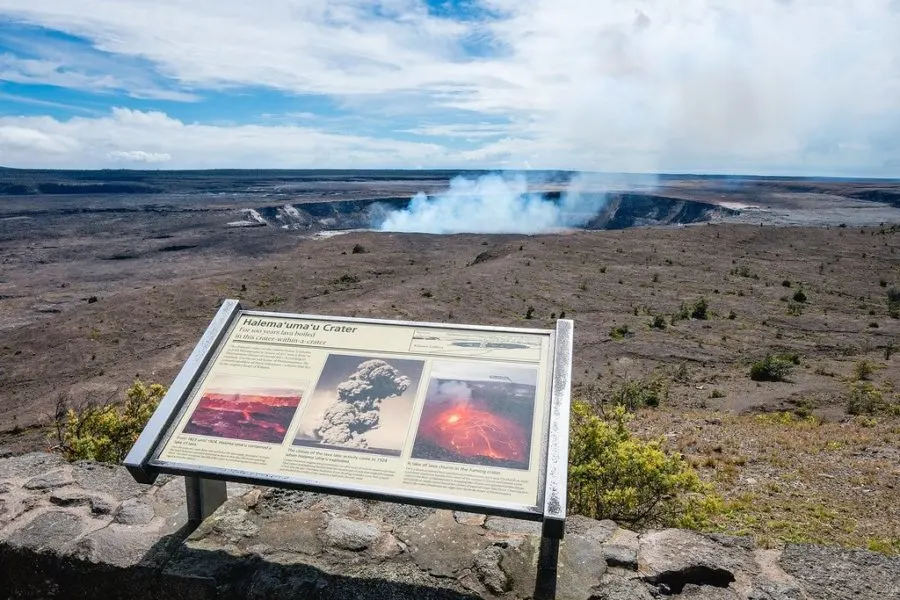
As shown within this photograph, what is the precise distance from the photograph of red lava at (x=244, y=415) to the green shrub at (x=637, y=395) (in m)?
10.1

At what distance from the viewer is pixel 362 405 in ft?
11.7

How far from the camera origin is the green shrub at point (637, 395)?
13.3m

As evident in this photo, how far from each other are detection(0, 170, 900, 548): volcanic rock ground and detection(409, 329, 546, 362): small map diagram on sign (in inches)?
143

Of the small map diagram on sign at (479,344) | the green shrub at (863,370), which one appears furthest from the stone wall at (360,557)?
the green shrub at (863,370)

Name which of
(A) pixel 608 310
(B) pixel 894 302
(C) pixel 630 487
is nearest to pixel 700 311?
(A) pixel 608 310

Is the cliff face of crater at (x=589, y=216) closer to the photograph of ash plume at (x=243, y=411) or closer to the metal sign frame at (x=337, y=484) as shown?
the metal sign frame at (x=337, y=484)

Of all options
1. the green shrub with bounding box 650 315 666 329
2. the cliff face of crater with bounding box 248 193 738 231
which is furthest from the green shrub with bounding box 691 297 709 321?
the cliff face of crater with bounding box 248 193 738 231

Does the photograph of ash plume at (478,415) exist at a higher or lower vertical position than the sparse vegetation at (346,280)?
higher

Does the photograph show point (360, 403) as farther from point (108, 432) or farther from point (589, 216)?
point (589, 216)

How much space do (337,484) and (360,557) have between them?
2.37 feet

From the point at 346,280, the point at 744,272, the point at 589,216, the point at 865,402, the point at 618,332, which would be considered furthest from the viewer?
the point at 589,216

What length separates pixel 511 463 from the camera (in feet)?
10.4

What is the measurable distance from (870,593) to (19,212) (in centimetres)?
8209

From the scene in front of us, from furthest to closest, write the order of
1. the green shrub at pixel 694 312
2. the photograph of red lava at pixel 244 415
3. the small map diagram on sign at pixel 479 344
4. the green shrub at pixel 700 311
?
the green shrub at pixel 700 311 → the green shrub at pixel 694 312 → the small map diagram on sign at pixel 479 344 → the photograph of red lava at pixel 244 415
